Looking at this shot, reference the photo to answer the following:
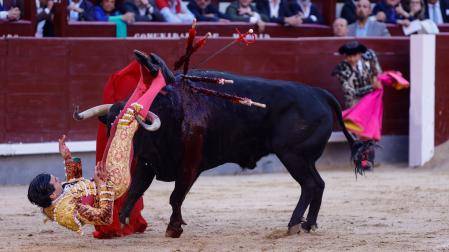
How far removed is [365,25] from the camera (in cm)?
1244

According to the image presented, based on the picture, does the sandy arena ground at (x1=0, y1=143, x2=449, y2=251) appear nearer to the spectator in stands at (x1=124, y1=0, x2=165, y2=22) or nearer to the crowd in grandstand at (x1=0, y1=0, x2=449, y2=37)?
the crowd in grandstand at (x1=0, y1=0, x2=449, y2=37)

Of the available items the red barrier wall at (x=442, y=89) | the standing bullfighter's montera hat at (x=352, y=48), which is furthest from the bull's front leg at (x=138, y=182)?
the red barrier wall at (x=442, y=89)

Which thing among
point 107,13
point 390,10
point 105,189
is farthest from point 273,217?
point 390,10

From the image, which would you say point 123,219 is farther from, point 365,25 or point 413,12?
point 413,12

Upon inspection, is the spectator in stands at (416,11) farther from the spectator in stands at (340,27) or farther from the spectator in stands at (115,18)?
the spectator in stands at (115,18)

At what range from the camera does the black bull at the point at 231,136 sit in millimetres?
7137

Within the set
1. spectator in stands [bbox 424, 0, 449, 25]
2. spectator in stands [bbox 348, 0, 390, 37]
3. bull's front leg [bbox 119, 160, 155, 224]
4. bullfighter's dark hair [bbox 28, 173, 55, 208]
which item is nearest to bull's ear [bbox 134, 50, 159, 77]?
bull's front leg [bbox 119, 160, 155, 224]

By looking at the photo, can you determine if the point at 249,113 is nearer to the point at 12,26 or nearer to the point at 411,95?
the point at 12,26

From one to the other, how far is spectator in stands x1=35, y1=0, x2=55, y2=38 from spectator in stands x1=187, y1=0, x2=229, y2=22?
170 cm

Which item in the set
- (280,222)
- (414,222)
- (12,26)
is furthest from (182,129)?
(12,26)

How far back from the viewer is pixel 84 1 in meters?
11.5

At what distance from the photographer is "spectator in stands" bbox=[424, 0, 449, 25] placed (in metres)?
13.4

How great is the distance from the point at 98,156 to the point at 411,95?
484cm

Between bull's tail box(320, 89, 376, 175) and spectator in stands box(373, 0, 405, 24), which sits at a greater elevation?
Result: bull's tail box(320, 89, 376, 175)
